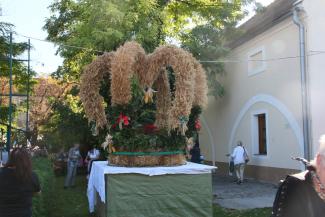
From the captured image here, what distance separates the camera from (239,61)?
64.4 ft

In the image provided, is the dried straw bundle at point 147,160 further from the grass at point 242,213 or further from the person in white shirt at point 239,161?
the person in white shirt at point 239,161

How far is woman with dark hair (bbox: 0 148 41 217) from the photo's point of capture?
5.03 meters

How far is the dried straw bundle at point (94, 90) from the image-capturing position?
28.1ft

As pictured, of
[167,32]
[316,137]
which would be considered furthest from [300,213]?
[167,32]

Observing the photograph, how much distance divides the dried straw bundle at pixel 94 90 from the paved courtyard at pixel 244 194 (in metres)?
4.66

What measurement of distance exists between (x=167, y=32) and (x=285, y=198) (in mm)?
16921

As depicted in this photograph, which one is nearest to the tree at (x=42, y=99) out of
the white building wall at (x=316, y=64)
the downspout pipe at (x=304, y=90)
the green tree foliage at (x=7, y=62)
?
the green tree foliage at (x=7, y=62)

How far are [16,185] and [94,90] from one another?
382 centimetres

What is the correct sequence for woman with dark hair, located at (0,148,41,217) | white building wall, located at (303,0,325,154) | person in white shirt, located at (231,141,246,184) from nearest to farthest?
1. woman with dark hair, located at (0,148,41,217)
2. white building wall, located at (303,0,325,154)
3. person in white shirt, located at (231,141,246,184)

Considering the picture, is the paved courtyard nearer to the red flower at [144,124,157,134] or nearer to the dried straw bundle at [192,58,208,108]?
the dried straw bundle at [192,58,208,108]

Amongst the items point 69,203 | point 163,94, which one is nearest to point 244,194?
point 69,203

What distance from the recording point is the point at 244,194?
46.6 feet

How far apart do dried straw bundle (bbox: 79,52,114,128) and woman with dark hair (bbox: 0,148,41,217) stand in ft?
11.3

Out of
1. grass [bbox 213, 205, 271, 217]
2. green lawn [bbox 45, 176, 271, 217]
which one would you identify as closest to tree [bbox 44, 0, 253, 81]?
green lawn [bbox 45, 176, 271, 217]
